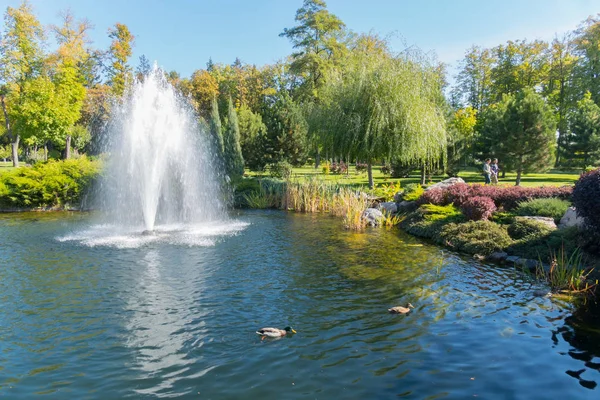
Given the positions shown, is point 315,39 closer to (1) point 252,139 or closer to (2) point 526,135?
(1) point 252,139

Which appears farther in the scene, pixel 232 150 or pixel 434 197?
pixel 232 150

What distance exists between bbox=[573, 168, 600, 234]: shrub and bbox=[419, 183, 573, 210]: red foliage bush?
5.03 m

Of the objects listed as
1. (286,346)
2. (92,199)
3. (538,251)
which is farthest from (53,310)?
(92,199)

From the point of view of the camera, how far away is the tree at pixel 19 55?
32688mm

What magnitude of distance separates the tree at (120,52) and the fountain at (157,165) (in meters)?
28.2

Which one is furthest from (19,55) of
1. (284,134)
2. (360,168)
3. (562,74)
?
(562,74)

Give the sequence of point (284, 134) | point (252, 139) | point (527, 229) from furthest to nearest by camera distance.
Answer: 1. point (252, 139)
2. point (284, 134)
3. point (527, 229)

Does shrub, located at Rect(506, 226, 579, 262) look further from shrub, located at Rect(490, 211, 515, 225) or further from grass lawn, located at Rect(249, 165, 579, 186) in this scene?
grass lawn, located at Rect(249, 165, 579, 186)

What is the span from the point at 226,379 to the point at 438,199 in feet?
43.4

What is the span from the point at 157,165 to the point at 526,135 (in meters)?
21.4

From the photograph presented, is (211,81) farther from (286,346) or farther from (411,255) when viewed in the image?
(286,346)

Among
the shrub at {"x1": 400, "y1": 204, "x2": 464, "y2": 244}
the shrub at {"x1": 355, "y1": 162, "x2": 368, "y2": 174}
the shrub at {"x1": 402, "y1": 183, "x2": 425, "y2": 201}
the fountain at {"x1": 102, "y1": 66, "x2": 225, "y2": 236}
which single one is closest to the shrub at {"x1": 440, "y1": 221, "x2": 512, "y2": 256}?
the shrub at {"x1": 400, "y1": 204, "x2": 464, "y2": 244}

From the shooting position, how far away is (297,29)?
140 ft

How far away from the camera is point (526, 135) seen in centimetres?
2520
